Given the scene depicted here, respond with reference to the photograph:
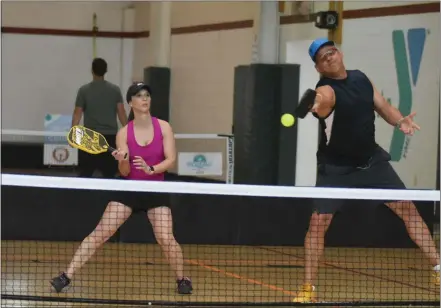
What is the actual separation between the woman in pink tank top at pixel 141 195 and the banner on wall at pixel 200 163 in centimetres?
335

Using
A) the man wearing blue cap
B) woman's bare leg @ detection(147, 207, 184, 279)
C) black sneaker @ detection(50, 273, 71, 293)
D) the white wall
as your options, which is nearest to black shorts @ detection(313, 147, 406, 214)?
the man wearing blue cap

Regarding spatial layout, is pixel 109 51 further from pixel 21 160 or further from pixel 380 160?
pixel 380 160

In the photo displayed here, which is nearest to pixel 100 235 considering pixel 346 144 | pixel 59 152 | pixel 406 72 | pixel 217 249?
pixel 346 144

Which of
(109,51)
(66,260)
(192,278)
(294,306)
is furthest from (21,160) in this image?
(294,306)

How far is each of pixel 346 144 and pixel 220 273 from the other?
1.92m

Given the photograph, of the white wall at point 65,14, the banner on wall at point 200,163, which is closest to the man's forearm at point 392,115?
the banner on wall at point 200,163

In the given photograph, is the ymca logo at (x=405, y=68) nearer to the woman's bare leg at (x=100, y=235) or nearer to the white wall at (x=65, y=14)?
the woman's bare leg at (x=100, y=235)

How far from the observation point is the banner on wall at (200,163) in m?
9.65

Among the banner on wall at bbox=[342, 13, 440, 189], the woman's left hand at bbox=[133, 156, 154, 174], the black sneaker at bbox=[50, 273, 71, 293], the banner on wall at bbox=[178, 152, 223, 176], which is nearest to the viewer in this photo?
the woman's left hand at bbox=[133, 156, 154, 174]

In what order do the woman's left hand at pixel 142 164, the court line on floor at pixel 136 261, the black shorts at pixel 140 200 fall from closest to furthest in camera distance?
1. the woman's left hand at pixel 142 164
2. the black shorts at pixel 140 200
3. the court line on floor at pixel 136 261

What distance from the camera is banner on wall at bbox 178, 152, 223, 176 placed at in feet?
31.7

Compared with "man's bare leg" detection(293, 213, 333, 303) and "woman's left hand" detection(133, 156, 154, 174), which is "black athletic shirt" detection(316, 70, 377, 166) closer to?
"man's bare leg" detection(293, 213, 333, 303)

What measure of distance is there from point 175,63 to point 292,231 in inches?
283

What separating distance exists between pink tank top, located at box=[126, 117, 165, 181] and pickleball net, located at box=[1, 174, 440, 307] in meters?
0.15
